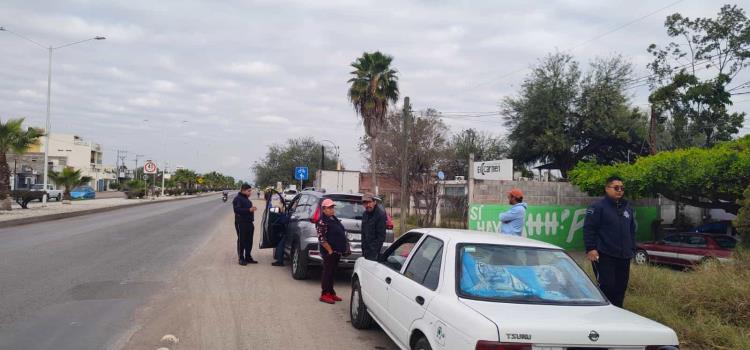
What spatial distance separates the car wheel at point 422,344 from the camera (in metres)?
4.44

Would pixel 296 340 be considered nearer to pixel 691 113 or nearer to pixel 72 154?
pixel 691 113

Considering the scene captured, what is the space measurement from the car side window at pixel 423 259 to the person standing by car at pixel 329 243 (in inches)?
111

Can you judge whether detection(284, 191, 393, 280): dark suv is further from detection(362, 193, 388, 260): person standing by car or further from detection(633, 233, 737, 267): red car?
detection(633, 233, 737, 267): red car

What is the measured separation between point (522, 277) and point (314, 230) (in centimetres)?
570

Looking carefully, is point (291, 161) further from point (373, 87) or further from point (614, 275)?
point (614, 275)

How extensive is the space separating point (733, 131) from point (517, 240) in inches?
1384

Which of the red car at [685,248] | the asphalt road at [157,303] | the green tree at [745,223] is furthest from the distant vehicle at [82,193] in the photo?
the green tree at [745,223]

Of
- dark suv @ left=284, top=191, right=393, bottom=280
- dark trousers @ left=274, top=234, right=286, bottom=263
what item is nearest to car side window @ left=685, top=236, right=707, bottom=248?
dark suv @ left=284, top=191, right=393, bottom=280

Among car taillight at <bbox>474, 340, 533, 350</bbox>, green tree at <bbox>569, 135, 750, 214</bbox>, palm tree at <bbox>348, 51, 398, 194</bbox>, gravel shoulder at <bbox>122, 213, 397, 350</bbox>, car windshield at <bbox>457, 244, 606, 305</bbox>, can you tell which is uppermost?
palm tree at <bbox>348, 51, 398, 194</bbox>

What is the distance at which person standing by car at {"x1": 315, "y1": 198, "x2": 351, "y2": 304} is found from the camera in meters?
8.21

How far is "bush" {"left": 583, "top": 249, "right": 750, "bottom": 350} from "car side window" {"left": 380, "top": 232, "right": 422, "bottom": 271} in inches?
121

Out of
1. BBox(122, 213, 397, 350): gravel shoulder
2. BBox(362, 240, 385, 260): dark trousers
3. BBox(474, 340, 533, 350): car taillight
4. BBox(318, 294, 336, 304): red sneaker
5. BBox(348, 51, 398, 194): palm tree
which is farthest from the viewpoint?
BBox(348, 51, 398, 194): palm tree

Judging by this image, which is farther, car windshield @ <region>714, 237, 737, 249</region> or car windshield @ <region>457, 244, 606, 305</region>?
car windshield @ <region>714, 237, 737, 249</region>

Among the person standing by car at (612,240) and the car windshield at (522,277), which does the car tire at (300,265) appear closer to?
the person standing by car at (612,240)
